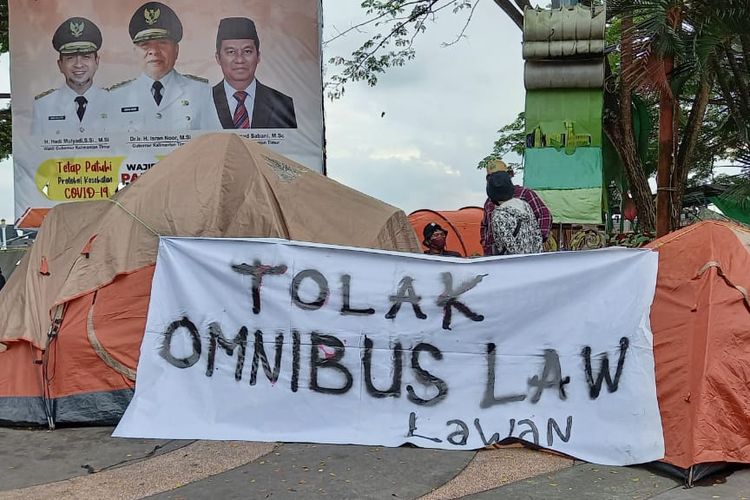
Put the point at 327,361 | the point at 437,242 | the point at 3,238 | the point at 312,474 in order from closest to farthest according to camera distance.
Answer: the point at 312,474, the point at 327,361, the point at 437,242, the point at 3,238

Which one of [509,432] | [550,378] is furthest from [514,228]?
[509,432]

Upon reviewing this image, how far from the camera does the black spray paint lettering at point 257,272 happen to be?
541 centimetres

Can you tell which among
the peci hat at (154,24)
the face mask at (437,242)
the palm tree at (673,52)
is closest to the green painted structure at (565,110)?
the palm tree at (673,52)

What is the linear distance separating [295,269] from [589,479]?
8.15ft

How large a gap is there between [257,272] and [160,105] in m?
6.99

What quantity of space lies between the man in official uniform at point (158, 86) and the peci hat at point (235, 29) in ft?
2.23

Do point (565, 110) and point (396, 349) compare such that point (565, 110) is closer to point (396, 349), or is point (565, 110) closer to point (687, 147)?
point (687, 147)

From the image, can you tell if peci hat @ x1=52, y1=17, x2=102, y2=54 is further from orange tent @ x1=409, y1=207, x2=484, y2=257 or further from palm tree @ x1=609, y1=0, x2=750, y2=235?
palm tree @ x1=609, y1=0, x2=750, y2=235

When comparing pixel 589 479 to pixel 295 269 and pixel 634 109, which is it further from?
pixel 634 109

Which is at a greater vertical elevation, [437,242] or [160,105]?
[160,105]

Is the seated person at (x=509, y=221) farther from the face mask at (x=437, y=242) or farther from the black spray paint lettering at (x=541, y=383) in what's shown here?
the face mask at (x=437, y=242)

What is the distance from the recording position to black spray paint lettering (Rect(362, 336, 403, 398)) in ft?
16.9

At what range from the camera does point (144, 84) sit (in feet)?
37.7

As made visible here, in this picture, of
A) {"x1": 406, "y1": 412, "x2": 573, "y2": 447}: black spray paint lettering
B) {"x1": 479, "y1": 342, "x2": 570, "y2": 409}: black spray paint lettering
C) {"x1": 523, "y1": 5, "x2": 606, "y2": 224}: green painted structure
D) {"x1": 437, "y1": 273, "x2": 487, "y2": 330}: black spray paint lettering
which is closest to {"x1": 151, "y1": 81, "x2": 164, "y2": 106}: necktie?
{"x1": 523, "y1": 5, "x2": 606, "y2": 224}: green painted structure
